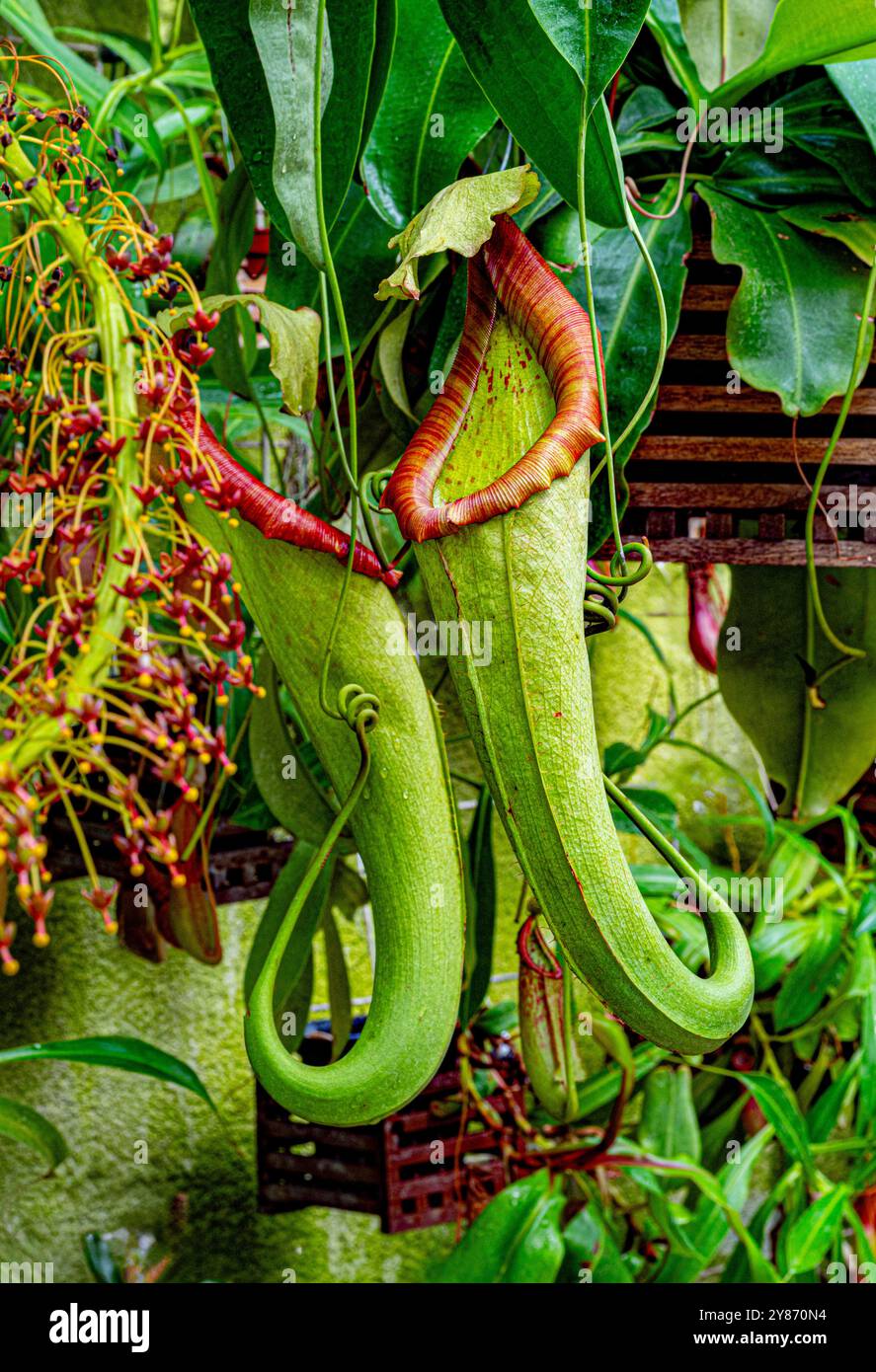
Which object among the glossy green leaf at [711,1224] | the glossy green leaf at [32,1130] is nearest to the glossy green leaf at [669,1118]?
the glossy green leaf at [711,1224]

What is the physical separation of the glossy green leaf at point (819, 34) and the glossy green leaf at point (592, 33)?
230 millimetres

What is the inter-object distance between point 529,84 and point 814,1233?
1188 mm

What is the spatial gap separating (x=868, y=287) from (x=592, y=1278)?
1.02 meters

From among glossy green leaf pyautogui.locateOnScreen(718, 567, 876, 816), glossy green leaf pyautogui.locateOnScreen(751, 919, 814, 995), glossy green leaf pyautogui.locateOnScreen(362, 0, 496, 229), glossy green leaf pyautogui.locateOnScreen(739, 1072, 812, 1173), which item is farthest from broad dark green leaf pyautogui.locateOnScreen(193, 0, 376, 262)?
glossy green leaf pyautogui.locateOnScreen(751, 919, 814, 995)

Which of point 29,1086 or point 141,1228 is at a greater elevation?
point 29,1086

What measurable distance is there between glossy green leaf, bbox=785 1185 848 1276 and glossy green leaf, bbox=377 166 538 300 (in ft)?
3.69

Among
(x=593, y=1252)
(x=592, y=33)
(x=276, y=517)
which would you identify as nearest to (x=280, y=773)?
(x=276, y=517)

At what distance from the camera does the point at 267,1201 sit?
1169 millimetres

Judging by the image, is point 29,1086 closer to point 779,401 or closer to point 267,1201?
point 267,1201

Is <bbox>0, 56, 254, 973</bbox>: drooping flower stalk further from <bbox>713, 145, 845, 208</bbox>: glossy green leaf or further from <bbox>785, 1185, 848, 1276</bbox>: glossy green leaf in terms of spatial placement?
<bbox>785, 1185, 848, 1276</bbox>: glossy green leaf

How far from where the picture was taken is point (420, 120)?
652mm

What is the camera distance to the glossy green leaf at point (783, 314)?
2.44 feet

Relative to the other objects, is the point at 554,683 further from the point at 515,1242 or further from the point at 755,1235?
the point at 755,1235
